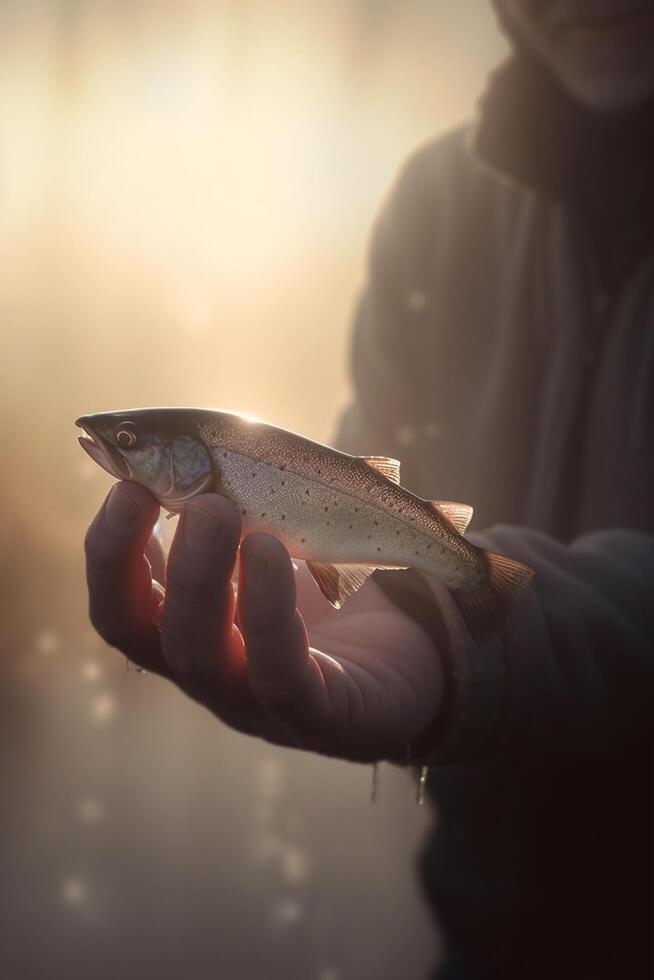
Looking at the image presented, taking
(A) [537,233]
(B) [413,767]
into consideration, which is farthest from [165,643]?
(A) [537,233]

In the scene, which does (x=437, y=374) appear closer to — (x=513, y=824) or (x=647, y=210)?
(x=647, y=210)

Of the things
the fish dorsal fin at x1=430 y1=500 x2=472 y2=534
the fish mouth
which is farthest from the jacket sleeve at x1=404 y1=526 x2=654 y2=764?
the fish mouth

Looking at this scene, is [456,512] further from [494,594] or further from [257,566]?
[257,566]

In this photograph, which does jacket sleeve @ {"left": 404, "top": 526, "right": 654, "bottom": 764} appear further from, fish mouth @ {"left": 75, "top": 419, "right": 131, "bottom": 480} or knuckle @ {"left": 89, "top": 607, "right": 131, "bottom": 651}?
fish mouth @ {"left": 75, "top": 419, "right": 131, "bottom": 480}

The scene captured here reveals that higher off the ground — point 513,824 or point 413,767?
point 413,767

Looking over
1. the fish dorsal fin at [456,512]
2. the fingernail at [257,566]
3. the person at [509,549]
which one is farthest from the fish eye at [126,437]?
the fish dorsal fin at [456,512]

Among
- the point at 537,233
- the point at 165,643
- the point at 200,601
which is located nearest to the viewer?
the point at 200,601

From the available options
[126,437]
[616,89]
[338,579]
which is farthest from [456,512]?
[616,89]
